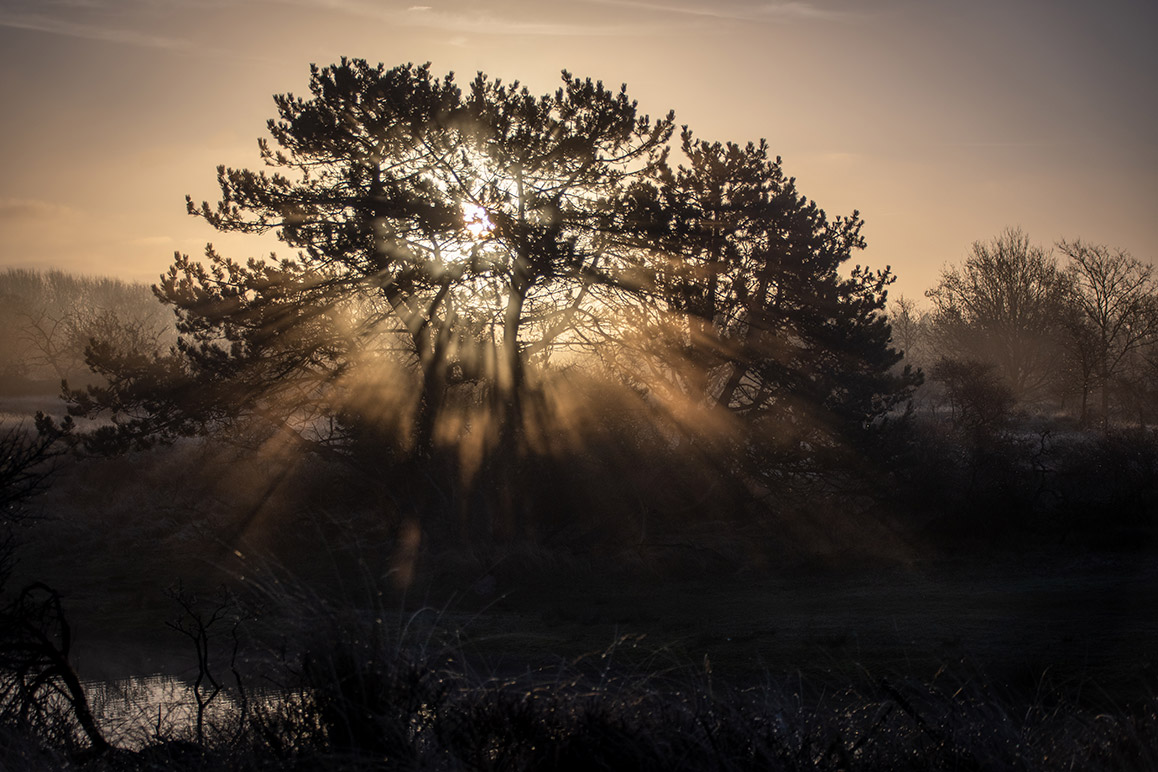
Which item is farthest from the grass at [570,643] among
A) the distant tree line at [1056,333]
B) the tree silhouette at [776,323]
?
the distant tree line at [1056,333]

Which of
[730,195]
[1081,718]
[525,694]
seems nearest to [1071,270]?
[730,195]

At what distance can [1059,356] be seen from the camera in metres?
45.2

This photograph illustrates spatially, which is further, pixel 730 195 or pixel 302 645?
pixel 730 195

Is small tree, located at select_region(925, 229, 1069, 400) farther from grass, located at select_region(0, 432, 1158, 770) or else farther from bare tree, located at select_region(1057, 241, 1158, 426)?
grass, located at select_region(0, 432, 1158, 770)

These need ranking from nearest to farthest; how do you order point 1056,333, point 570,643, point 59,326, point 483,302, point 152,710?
1. point 152,710
2. point 570,643
3. point 483,302
4. point 1056,333
5. point 59,326

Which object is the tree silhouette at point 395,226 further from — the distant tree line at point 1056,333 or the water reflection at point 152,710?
the distant tree line at point 1056,333

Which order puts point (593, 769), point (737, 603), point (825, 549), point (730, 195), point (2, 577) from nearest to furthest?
point (593, 769), point (2, 577), point (737, 603), point (825, 549), point (730, 195)

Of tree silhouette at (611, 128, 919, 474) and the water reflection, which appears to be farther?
tree silhouette at (611, 128, 919, 474)

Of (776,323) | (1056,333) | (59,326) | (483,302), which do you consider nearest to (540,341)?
(483,302)

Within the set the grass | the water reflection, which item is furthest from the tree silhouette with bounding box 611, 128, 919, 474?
the water reflection

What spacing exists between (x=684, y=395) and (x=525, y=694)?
17.5 meters

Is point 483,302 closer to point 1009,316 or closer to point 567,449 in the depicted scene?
point 567,449

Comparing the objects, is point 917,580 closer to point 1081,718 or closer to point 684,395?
point 684,395

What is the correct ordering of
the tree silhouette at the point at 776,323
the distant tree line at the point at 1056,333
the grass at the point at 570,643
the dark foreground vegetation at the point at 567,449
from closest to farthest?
the grass at the point at 570,643, the dark foreground vegetation at the point at 567,449, the tree silhouette at the point at 776,323, the distant tree line at the point at 1056,333
